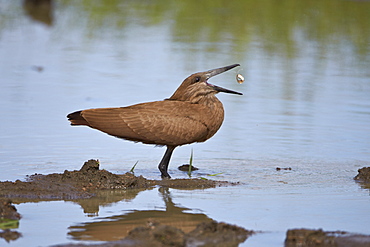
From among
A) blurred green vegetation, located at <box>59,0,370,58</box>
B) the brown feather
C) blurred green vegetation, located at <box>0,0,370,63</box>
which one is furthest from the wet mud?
blurred green vegetation, located at <box>59,0,370,58</box>

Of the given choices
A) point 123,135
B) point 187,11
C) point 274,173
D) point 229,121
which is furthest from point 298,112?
point 187,11

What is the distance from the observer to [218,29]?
57.7 feet

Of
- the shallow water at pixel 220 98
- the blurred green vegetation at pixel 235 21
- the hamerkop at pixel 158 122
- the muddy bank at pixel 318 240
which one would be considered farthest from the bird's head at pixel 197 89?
the blurred green vegetation at pixel 235 21

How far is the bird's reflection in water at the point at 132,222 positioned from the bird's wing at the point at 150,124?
104 cm

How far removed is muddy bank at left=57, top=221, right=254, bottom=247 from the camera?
5.11 m

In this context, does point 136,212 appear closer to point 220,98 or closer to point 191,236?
point 191,236

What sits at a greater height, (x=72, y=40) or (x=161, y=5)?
(x=161, y=5)

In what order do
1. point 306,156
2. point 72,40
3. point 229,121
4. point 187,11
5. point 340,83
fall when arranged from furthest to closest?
point 187,11 → point 72,40 → point 340,83 → point 229,121 → point 306,156

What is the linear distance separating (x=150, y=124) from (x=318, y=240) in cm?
271

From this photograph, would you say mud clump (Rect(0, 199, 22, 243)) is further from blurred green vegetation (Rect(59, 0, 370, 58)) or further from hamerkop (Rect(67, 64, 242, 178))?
blurred green vegetation (Rect(59, 0, 370, 58))

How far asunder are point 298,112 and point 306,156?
212cm

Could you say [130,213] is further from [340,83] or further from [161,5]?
[161,5]

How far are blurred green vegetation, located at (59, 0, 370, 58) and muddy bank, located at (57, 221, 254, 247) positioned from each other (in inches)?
382

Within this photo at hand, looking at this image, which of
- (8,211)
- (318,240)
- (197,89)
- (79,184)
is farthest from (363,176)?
(8,211)
